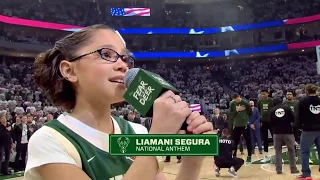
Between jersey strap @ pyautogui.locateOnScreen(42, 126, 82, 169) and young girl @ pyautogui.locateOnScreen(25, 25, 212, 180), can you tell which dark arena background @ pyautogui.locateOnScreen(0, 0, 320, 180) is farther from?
jersey strap @ pyautogui.locateOnScreen(42, 126, 82, 169)

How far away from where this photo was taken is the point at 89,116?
1135 millimetres

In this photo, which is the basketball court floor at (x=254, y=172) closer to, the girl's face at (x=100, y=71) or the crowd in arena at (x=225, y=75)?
the girl's face at (x=100, y=71)

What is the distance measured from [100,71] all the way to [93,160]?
25 cm

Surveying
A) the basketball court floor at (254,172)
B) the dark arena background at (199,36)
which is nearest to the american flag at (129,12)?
the dark arena background at (199,36)

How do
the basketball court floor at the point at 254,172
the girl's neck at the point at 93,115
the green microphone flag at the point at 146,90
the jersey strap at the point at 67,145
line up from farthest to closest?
the basketball court floor at the point at 254,172
the girl's neck at the point at 93,115
the jersey strap at the point at 67,145
the green microphone flag at the point at 146,90

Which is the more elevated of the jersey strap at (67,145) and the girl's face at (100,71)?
the girl's face at (100,71)

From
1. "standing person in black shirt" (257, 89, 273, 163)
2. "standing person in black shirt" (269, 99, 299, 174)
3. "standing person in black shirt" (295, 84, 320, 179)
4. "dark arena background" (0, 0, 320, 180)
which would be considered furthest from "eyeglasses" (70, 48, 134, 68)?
"dark arena background" (0, 0, 320, 180)

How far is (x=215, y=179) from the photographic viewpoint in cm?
592

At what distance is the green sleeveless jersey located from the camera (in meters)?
1.00

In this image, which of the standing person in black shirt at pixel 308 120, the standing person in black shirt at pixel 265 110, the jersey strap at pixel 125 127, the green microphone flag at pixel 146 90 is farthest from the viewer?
the standing person in black shirt at pixel 265 110

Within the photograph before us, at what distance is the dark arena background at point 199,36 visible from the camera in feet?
74.3

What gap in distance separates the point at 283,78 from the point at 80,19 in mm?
14200

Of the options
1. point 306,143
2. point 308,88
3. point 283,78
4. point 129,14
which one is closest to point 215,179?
point 306,143

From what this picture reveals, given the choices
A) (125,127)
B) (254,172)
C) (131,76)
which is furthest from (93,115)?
(254,172)
